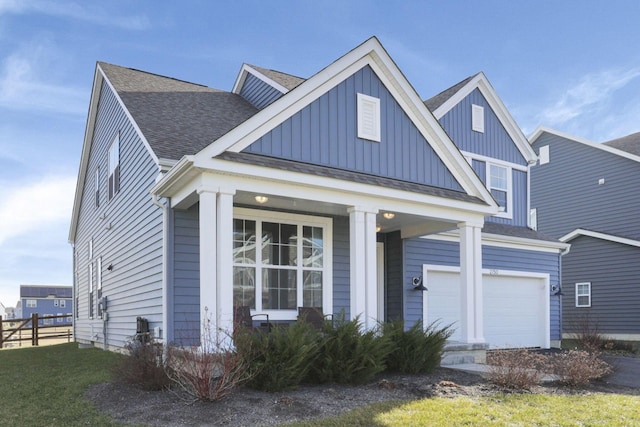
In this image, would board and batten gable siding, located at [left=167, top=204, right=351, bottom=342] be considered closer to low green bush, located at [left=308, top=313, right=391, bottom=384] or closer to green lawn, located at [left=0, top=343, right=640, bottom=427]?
green lawn, located at [left=0, top=343, right=640, bottom=427]

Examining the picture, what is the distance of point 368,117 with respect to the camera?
388 inches

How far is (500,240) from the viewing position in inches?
561

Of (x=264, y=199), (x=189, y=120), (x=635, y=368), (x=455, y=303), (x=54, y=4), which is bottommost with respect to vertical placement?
(x=635, y=368)

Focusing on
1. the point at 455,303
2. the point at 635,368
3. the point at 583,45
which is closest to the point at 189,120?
the point at 455,303

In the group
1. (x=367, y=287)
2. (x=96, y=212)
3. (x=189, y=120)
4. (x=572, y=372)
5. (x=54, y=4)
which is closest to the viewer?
(x=572, y=372)

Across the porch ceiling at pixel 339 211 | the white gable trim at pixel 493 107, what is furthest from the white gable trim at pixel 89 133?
the white gable trim at pixel 493 107

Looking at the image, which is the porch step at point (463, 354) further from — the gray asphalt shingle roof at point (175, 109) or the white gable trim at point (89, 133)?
the white gable trim at point (89, 133)

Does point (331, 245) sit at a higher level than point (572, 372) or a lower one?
higher

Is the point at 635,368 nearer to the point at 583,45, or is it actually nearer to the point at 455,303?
the point at 455,303

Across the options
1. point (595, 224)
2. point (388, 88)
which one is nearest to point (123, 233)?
point (388, 88)

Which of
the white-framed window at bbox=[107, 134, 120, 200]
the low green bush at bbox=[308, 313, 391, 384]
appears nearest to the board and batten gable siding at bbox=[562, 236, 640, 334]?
the low green bush at bbox=[308, 313, 391, 384]

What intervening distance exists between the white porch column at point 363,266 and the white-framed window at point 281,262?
1.84m

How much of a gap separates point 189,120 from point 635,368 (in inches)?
404

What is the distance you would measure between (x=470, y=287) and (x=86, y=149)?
41.8ft
